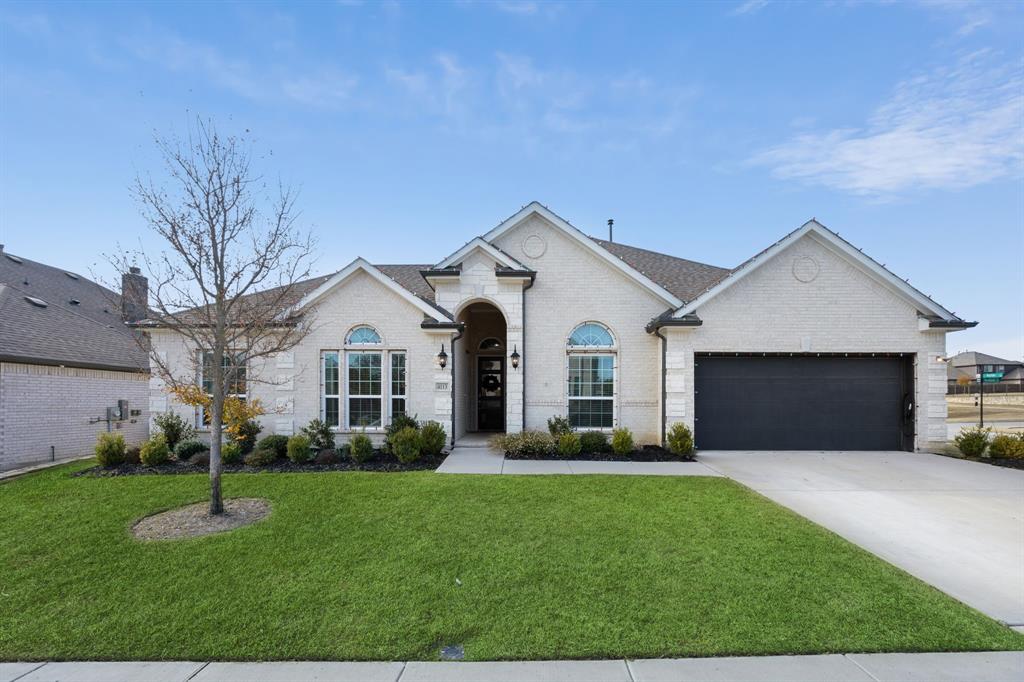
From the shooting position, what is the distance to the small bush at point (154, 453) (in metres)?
10.1

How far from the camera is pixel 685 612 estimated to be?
420cm

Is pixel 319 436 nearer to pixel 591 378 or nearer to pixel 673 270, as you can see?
pixel 591 378

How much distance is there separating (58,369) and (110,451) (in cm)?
A: 645

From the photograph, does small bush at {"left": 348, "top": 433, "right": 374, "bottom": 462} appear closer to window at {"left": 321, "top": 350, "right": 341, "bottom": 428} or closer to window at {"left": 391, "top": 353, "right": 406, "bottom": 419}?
window at {"left": 391, "top": 353, "right": 406, "bottom": 419}

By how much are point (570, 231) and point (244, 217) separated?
835cm

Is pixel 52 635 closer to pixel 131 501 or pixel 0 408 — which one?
pixel 131 501

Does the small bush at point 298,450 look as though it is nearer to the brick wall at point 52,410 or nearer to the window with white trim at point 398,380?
the window with white trim at point 398,380

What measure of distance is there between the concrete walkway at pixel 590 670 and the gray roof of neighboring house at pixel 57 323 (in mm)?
12158

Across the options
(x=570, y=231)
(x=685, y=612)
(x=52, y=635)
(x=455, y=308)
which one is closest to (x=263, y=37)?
(x=455, y=308)

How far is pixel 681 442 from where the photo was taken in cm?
1135

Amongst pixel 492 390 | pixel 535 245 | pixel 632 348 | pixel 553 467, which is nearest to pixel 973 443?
pixel 632 348

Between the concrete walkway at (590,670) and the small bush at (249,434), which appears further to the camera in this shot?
the small bush at (249,434)

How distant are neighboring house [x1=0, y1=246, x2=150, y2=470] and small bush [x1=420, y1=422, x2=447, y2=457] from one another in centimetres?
772

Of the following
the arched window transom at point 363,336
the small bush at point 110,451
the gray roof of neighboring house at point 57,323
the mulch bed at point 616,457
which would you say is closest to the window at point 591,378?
the mulch bed at point 616,457
